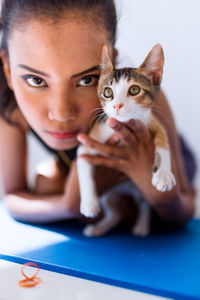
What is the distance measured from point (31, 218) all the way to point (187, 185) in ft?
1.38

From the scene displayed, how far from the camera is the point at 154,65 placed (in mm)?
630

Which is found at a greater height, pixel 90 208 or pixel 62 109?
pixel 62 109

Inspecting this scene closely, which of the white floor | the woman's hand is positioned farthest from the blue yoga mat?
the woman's hand

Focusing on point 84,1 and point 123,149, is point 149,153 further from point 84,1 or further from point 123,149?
point 84,1

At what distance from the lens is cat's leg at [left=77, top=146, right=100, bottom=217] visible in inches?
28.4

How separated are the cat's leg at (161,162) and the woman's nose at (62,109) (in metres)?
0.17

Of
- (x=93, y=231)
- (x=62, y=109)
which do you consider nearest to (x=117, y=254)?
(x=93, y=231)

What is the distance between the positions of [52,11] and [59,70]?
0.39 feet

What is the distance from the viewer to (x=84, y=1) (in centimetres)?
69

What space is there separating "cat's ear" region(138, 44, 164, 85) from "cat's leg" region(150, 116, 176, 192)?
0.31 feet

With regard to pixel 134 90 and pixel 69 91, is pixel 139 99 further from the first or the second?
pixel 69 91

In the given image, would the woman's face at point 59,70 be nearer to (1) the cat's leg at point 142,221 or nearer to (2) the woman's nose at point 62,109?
(2) the woman's nose at point 62,109

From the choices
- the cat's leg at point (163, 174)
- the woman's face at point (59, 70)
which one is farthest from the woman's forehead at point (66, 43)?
the cat's leg at point (163, 174)

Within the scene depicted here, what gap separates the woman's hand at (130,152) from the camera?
2.33ft
